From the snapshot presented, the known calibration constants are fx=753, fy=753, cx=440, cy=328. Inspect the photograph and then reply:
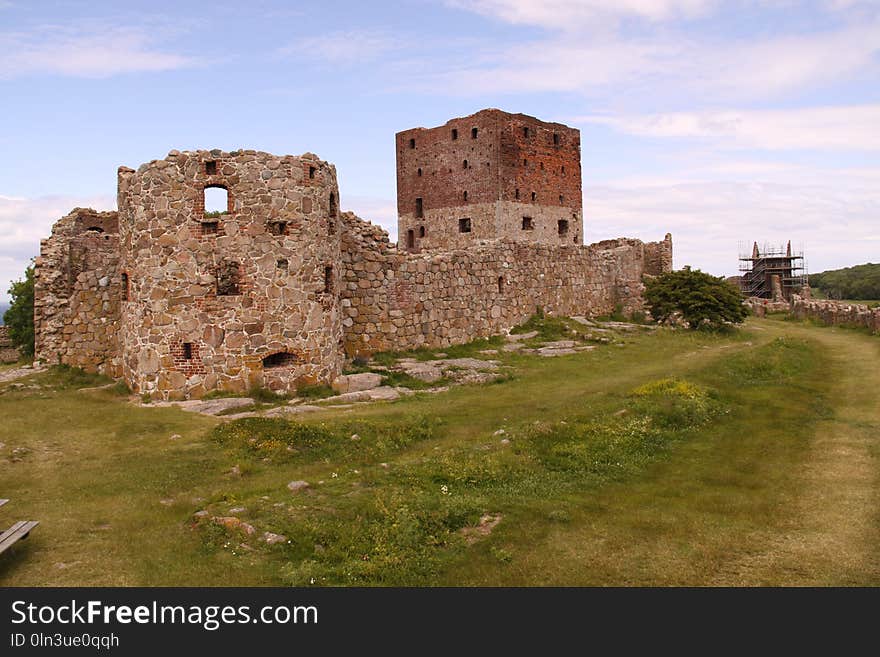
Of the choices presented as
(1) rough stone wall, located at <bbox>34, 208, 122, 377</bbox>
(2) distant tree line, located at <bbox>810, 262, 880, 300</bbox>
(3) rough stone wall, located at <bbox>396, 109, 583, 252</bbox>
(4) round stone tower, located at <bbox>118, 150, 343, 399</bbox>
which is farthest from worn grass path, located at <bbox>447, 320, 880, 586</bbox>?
(2) distant tree line, located at <bbox>810, 262, 880, 300</bbox>

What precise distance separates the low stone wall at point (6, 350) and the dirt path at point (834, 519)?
2529cm

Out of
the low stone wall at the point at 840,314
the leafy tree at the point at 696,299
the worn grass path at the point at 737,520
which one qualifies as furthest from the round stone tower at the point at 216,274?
the low stone wall at the point at 840,314

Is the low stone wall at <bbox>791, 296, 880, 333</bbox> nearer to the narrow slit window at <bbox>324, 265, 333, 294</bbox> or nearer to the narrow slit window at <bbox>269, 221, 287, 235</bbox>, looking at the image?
the narrow slit window at <bbox>324, 265, 333, 294</bbox>

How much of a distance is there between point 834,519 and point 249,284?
12685 millimetres

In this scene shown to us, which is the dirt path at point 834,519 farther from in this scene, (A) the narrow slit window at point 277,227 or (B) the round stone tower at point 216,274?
(A) the narrow slit window at point 277,227

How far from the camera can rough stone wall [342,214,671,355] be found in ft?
70.7

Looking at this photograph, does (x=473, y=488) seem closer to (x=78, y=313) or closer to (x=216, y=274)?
(x=216, y=274)

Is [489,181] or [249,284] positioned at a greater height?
[489,181]

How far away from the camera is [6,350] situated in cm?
2873

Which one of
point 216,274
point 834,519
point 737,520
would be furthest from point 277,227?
point 834,519

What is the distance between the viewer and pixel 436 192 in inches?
1781

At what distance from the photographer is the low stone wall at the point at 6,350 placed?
89.2 ft

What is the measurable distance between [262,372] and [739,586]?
40.3ft

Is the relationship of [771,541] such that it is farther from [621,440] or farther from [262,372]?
[262,372]
